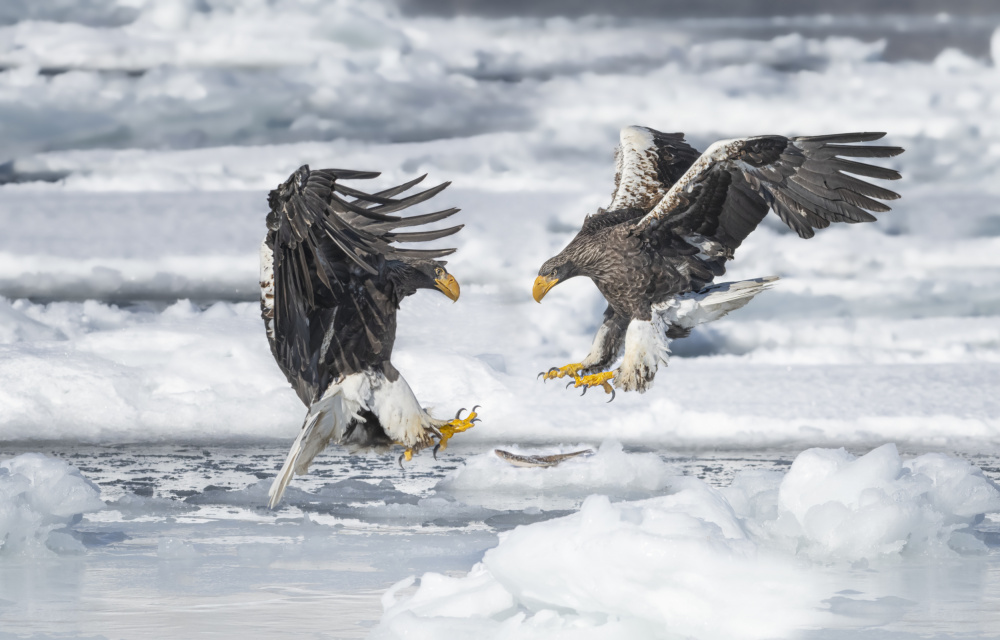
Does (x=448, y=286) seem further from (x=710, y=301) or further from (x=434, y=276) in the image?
(x=710, y=301)

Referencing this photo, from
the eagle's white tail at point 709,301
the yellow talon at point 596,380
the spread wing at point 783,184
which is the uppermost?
the spread wing at point 783,184

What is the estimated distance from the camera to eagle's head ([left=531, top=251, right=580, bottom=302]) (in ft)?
29.9

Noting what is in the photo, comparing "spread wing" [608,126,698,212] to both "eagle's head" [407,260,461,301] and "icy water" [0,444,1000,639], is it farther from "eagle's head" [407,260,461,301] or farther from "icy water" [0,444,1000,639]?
"icy water" [0,444,1000,639]

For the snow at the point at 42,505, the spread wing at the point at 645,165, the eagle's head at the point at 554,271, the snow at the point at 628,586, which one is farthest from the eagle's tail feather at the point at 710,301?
the snow at the point at 42,505

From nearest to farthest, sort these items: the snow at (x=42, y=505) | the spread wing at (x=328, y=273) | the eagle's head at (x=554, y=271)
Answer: the spread wing at (x=328, y=273) → the eagle's head at (x=554, y=271) → the snow at (x=42, y=505)

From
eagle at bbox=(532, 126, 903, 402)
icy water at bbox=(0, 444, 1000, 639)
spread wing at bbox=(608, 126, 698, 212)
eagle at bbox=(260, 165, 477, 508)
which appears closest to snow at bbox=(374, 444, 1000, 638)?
icy water at bbox=(0, 444, 1000, 639)

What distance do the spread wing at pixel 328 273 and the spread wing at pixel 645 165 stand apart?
2875mm

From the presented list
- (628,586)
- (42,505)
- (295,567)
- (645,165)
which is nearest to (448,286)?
(295,567)

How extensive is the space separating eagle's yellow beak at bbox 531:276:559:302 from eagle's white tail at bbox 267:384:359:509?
185cm

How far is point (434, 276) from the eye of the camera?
788 cm

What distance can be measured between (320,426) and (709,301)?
3479mm

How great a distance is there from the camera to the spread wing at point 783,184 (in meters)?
8.77

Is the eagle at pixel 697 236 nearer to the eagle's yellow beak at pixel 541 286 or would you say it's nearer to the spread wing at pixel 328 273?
the eagle's yellow beak at pixel 541 286

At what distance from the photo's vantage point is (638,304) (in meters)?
9.14
